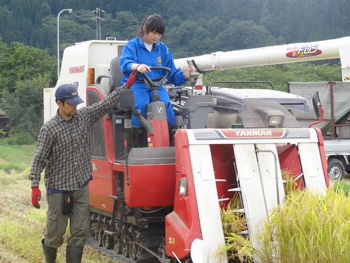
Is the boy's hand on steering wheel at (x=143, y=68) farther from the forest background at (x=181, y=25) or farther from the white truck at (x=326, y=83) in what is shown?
the forest background at (x=181, y=25)

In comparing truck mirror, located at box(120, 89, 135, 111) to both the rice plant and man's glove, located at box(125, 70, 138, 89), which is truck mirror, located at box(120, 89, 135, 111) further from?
the rice plant

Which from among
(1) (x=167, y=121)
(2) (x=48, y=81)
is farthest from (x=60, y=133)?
(2) (x=48, y=81)

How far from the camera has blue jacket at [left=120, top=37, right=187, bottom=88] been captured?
7375 millimetres

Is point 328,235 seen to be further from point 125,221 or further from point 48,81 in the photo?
point 48,81

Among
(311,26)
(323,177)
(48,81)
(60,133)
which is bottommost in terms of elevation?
(323,177)

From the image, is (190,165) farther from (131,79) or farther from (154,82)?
(154,82)

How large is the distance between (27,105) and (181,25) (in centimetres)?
4302

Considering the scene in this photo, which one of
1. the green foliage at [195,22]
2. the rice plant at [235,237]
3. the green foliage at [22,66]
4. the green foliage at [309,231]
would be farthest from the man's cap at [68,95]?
the green foliage at [195,22]

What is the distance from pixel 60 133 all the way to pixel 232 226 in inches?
79.5

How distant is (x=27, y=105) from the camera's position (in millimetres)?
48719

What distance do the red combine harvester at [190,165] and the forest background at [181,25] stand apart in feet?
143

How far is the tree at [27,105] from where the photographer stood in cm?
4822

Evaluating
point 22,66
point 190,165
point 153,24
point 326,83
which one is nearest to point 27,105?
point 22,66

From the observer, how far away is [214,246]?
591 cm
